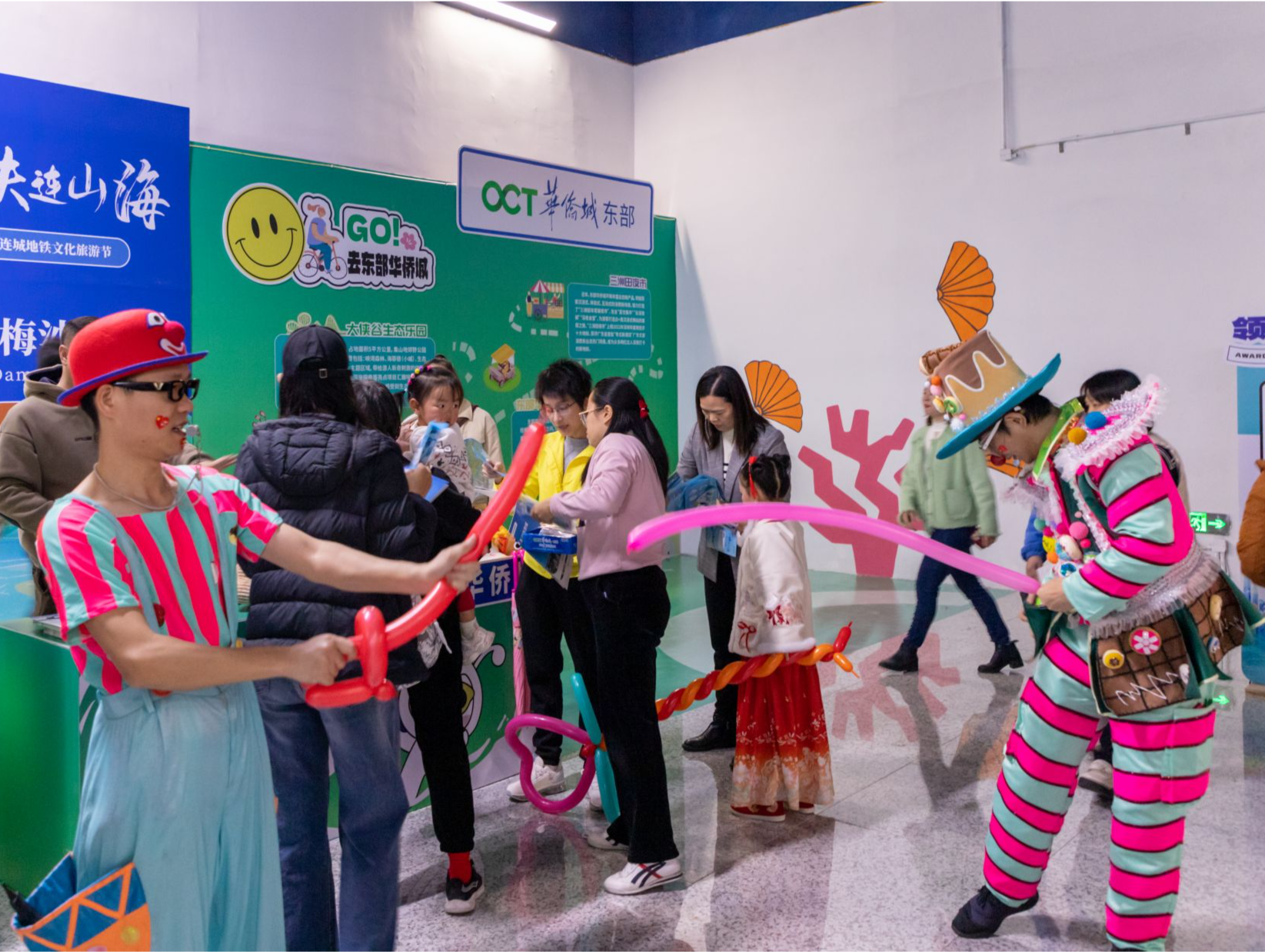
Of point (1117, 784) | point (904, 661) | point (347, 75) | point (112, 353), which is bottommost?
point (904, 661)

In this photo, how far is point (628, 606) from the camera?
2961 millimetres

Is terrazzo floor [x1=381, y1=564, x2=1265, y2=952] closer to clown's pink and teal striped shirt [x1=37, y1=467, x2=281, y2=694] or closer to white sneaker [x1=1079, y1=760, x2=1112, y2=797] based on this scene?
white sneaker [x1=1079, y1=760, x2=1112, y2=797]

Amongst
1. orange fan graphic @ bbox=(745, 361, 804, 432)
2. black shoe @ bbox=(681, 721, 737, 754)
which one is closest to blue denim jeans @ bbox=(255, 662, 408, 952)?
black shoe @ bbox=(681, 721, 737, 754)

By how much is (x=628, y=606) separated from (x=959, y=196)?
546cm

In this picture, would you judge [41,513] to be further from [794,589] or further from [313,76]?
[313,76]

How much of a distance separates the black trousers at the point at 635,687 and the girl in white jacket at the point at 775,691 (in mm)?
524

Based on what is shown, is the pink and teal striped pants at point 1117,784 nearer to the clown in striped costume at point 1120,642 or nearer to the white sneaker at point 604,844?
the clown in striped costume at point 1120,642

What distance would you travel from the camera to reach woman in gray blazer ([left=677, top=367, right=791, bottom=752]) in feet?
13.2

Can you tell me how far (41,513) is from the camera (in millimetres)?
3422

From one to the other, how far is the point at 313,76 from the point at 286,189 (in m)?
1.16

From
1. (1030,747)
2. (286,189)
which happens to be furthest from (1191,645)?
(286,189)

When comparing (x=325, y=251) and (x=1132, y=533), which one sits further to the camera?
(x=325, y=251)

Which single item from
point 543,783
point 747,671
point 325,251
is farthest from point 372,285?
point 747,671

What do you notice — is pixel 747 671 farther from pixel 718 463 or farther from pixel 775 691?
pixel 718 463
